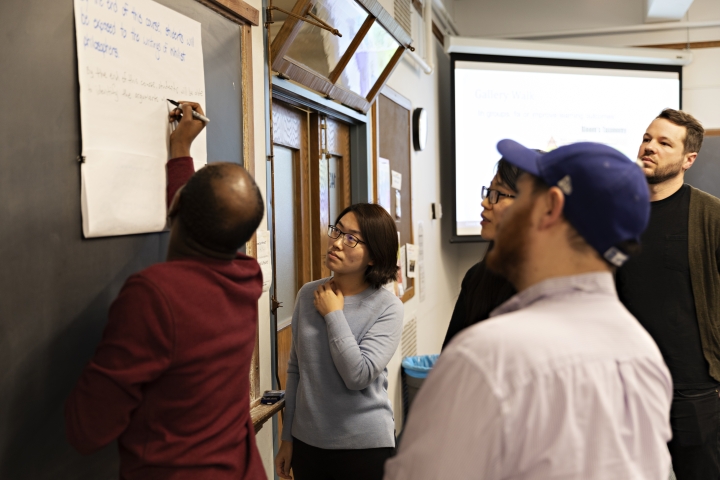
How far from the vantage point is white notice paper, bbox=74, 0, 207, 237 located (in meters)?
1.19

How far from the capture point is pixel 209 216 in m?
1.04

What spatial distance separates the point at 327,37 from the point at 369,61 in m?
0.50

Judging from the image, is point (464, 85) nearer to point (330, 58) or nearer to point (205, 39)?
point (330, 58)

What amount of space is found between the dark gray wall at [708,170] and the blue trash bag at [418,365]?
2.79 m

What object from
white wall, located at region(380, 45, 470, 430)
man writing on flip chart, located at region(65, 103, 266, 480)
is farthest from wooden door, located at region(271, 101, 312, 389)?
man writing on flip chart, located at region(65, 103, 266, 480)

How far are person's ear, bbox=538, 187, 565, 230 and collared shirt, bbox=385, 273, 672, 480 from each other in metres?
0.12

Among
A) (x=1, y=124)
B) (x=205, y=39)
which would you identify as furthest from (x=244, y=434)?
(x=205, y=39)

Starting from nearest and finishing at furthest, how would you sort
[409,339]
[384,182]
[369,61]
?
1. [369,61]
2. [384,182]
3. [409,339]

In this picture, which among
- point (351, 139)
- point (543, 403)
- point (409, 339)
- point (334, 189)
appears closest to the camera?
point (543, 403)

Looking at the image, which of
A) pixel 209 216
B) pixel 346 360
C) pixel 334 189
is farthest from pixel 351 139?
pixel 209 216

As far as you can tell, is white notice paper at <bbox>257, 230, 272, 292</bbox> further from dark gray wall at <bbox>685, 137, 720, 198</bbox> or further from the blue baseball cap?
dark gray wall at <bbox>685, 137, 720, 198</bbox>

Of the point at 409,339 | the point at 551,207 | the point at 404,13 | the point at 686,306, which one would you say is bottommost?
the point at 409,339

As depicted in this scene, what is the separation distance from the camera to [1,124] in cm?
101

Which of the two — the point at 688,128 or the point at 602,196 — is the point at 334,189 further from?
the point at 602,196
